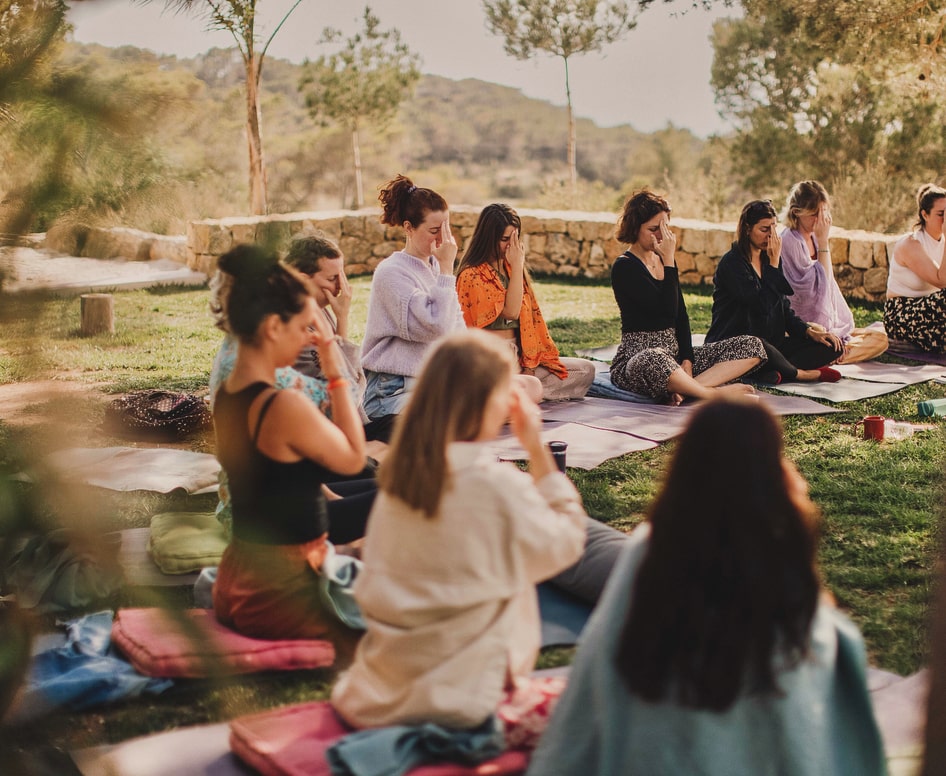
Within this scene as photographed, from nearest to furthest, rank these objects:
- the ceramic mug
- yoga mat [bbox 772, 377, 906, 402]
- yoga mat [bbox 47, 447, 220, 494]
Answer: yoga mat [bbox 47, 447, 220, 494] → the ceramic mug → yoga mat [bbox 772, 377, 906, 402]

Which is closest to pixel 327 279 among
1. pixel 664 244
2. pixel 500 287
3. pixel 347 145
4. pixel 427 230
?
pixel 427 230

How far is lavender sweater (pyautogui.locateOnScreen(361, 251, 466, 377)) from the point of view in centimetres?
499

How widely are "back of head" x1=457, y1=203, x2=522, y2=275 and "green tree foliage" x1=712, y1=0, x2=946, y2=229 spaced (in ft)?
12.5

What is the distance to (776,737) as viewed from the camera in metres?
1.85

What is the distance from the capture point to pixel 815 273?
→ 7.00m

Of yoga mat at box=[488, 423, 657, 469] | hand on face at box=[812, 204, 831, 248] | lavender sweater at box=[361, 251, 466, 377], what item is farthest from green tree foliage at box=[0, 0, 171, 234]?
hand on face at box=[812, 204, 831, 248]

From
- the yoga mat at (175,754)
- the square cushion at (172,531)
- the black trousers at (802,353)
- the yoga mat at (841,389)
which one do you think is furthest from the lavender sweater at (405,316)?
the square cushion at (172,531)

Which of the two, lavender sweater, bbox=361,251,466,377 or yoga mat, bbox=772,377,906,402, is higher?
lavender sweater, bbox=361,251,466,377

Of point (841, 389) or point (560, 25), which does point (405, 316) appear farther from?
point (560, 25)

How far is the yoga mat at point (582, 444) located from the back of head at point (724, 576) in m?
2.86

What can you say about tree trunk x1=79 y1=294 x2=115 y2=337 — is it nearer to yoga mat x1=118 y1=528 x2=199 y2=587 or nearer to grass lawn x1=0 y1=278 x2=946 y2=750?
grass lawn x1=0 y1=278 x2=946 y2=750

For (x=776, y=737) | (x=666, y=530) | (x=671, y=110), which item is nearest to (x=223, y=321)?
(x=666, y=530)

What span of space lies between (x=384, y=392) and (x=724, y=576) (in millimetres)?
3288

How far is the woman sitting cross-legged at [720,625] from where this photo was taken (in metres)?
1.80
